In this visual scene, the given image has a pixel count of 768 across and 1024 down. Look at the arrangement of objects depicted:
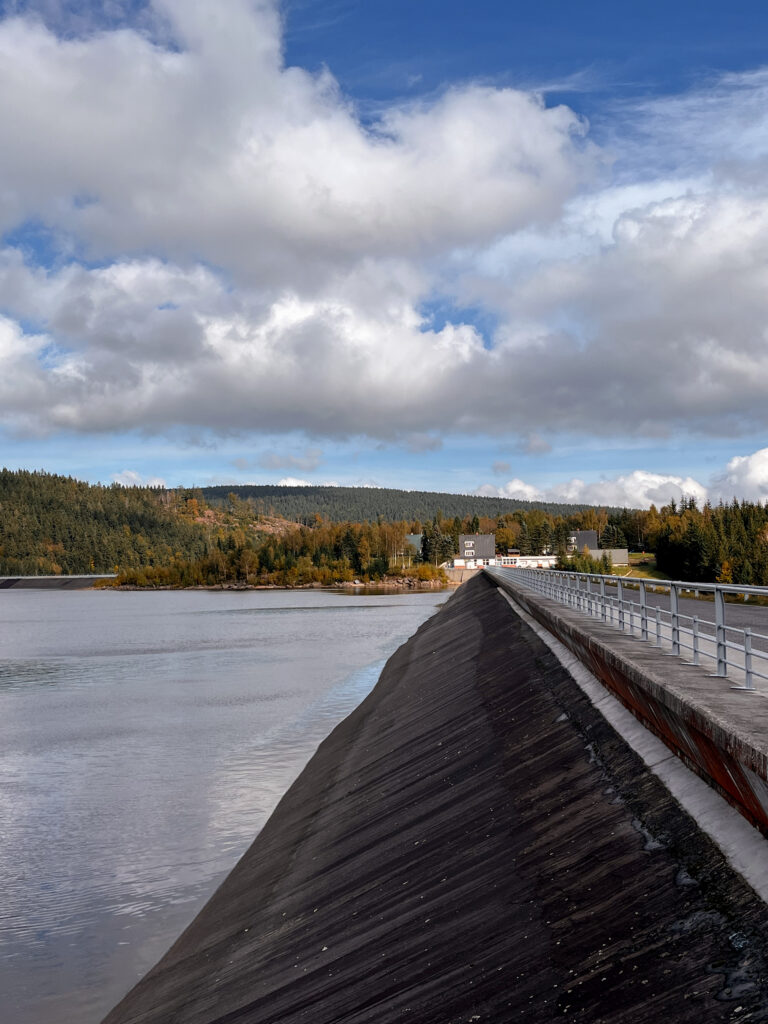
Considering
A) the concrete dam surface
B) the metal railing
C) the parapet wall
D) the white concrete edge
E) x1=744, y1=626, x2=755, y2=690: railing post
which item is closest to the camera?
the concrete dam surface

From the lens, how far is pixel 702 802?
653cm

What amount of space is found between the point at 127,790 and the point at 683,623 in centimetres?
1353

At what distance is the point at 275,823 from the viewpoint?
49.0 ft

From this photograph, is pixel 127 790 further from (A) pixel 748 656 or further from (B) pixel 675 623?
(A) pixel 748 656

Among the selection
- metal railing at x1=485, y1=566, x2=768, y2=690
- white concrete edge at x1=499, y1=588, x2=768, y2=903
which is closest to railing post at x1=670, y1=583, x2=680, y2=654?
metal railing at x1=485, y1=566, x2=768, y2=690

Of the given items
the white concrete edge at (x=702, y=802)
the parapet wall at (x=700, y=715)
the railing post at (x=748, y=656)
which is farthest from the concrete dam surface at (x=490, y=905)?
the railing post at (x=748, y=656)

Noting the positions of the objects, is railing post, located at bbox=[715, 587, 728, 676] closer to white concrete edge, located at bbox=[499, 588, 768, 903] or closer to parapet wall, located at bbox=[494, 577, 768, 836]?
parapet wall, located at bbox=[494, 577, 768, 836]

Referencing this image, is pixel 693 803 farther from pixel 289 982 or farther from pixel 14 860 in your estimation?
pixel 14 860

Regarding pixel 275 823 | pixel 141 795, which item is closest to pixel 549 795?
pixel 275 823

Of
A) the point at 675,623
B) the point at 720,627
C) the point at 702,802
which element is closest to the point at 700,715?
the point at 702,802

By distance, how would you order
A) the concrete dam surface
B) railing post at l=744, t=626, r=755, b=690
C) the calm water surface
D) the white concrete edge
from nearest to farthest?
the concrete dam surface
the white concrete edge
railing post at l=744, t=626, r=755, b=690
the calm water surface

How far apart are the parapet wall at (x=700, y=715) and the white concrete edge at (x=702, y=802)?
2.8 inches

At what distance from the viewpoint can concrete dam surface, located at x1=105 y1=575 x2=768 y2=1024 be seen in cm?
514

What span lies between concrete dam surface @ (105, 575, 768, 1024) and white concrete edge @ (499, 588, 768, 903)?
79mm
